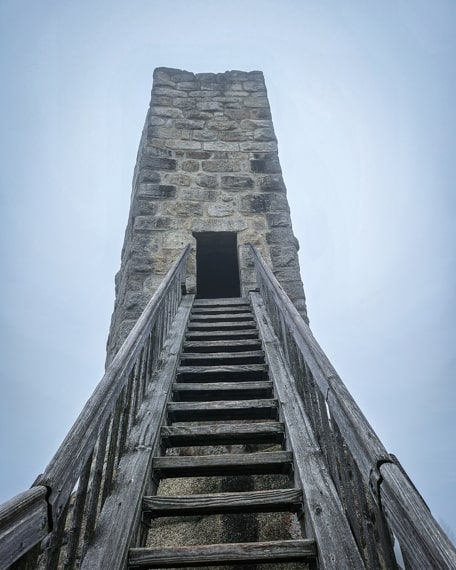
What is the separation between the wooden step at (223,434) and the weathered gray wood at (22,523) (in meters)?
1.28

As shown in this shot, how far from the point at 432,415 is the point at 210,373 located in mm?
149395

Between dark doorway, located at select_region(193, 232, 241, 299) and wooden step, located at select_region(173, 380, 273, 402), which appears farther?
dark doorway, located at select_region(193, 232, 241, 299)

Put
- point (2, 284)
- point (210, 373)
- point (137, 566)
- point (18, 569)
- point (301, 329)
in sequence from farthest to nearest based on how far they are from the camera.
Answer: point (2, 284), point (210, 373), point (301, 329), point (137, 566), point (18, 569)

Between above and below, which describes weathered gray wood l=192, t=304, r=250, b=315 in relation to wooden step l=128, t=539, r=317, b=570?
above

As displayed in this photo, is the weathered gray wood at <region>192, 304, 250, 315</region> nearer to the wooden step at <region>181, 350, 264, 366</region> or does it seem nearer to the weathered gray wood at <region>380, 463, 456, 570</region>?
the wooden step at <region>181, 350, 264, 366</region>

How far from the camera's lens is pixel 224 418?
2.63 metres

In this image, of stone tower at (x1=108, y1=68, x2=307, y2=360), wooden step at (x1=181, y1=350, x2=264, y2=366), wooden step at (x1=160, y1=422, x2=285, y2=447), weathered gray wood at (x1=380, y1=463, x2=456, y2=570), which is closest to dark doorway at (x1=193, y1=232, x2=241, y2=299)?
stone tower at (x1=108, y1=68, x2=307, y2=360)

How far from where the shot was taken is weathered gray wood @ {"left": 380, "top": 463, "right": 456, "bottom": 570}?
3.03ft

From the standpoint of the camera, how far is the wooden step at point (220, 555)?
1.51 m

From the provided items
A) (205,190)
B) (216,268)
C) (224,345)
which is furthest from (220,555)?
(216,268)

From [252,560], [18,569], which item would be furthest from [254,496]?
[18,569]

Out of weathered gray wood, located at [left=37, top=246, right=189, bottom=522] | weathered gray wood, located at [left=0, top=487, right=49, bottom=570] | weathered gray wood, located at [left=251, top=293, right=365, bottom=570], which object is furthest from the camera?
weathered gray wood, located at [left=251, top=293, right=365, bottom=570]

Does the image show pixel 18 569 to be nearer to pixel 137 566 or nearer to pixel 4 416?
pixel 137 566

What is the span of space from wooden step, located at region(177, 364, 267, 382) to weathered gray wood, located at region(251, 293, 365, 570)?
0.28 m
